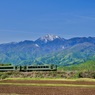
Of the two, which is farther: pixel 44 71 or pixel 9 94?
pixel 44 71

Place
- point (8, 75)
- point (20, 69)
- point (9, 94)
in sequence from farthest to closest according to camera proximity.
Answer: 1. point (20, 69)
2. point (8, 75)
3. point (9, 94)

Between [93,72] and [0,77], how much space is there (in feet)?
115

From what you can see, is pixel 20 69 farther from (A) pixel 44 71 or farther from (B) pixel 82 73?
(B) pixel 82 73

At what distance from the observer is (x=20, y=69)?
137000mm

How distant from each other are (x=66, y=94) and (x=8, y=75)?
7225 cm

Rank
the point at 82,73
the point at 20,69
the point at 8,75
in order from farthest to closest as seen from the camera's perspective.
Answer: the point at 20,69 < the point at 8,75 < the point at 82,73

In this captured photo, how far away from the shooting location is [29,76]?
124500 mm

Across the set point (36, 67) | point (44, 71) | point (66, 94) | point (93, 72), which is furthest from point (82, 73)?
point (66, 94)

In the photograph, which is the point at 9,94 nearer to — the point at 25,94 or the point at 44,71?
the point at 25,94

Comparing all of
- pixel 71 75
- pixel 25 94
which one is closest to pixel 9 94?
pixel 25 94

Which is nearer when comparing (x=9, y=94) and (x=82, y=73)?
(x=9, y=94)

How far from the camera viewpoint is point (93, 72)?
396ft

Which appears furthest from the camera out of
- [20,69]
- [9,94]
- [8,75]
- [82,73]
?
[20,69]

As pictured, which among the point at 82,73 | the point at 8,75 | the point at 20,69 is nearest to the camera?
the point at 82,73
